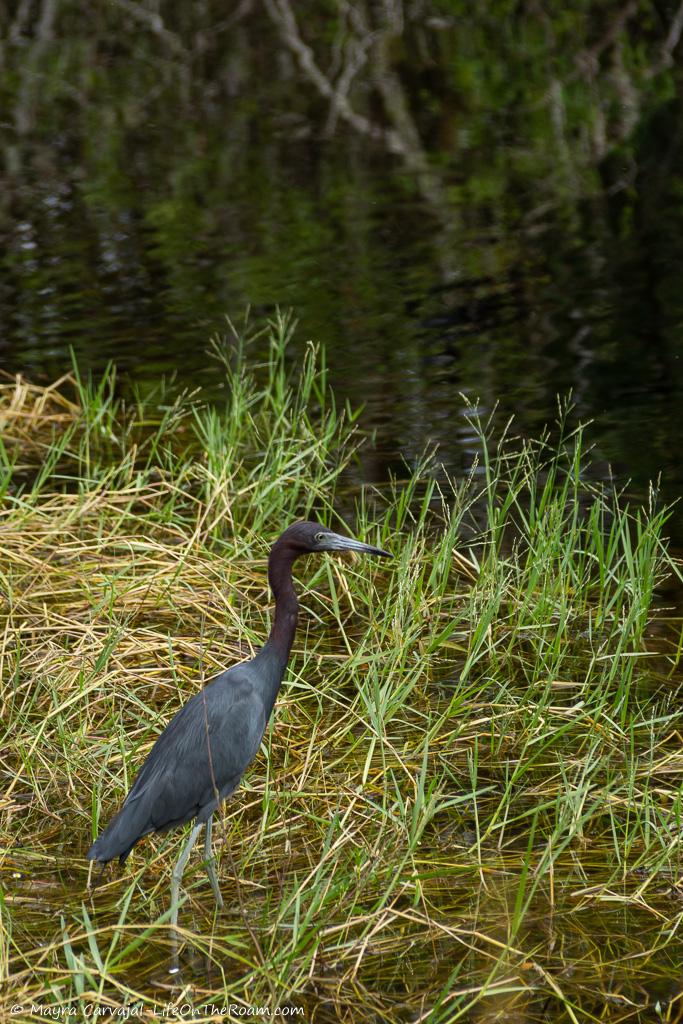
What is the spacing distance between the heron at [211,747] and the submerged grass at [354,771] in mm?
161

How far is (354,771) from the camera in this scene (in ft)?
13.1

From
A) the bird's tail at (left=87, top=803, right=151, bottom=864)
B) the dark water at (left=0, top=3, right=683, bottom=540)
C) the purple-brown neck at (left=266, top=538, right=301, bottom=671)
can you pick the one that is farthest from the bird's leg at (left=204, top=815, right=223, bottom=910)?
the dark water at (left=0, top=3, right=683, bottom=540)

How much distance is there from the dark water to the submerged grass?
4.24 ft

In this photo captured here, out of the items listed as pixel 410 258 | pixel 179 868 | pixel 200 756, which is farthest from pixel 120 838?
pixel 410 258

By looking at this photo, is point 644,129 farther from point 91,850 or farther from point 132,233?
point 91,850

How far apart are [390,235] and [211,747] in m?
7.59

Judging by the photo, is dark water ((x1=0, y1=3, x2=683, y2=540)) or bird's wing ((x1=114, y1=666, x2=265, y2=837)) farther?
dark water ((x1=0, y1=3, x2=683, y2=540))

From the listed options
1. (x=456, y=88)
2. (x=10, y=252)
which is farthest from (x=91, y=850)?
(x=456, y=88)

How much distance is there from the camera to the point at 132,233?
11.2 metres

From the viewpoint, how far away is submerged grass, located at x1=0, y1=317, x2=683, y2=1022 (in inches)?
128

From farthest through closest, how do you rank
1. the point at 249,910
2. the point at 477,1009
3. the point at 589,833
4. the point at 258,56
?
the point at 258,56
the point at 589,833
the point at 249,910
the point at 477,1009

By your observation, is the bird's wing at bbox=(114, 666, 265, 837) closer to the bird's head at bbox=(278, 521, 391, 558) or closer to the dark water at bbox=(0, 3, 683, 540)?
the bird's head at bbox=(278, 521, 391, 558)

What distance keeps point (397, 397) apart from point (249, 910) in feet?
13.9

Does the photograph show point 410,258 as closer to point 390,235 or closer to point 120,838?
point 390,235
